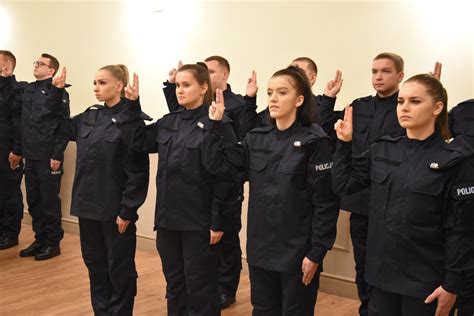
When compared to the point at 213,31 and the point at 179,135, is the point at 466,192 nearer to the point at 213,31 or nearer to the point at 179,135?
the point at 179,135

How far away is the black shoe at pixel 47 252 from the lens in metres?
5.09

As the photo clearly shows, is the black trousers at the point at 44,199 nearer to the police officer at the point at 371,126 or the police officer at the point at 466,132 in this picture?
the police officer at the point at 371,126

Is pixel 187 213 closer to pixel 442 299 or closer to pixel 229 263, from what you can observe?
pixel 229 263

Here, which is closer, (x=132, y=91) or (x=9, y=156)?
(x=132, y=91)

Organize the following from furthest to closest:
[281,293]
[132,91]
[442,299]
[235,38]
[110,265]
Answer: [235,38], [110,265], [132,91], [281,293], [442,299]

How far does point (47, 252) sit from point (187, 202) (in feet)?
8.32

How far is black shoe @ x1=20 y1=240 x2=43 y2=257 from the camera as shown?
516 centimetres

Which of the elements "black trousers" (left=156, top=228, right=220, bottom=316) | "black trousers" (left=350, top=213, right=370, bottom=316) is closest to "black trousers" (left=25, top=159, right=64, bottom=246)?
"black trousers" (left=156, top=228, right=220, bottom=316)

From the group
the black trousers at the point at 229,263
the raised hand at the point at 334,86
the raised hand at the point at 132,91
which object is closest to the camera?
the raised hand at the point at 132,91

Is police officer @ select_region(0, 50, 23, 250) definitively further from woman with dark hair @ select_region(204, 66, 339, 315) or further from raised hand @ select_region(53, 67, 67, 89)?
woman with dark hair @ select_region(204, 66, 339, 315)

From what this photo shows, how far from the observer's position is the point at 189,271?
3.07 m

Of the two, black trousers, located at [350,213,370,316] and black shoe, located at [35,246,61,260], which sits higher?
black trousers, located at [350,213,370,316]

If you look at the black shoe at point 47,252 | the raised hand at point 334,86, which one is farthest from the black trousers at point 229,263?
the black shoe at point 47,252

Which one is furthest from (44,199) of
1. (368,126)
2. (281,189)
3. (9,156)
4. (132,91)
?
(281,189)
